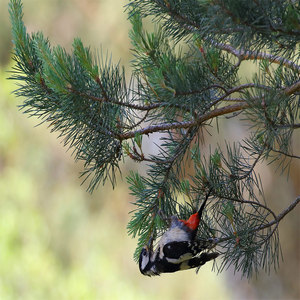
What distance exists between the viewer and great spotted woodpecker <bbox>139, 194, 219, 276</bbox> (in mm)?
749

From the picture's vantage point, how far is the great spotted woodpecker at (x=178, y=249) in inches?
29.5

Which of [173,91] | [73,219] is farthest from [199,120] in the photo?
[73,219]

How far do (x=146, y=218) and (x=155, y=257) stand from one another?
70 millimetres

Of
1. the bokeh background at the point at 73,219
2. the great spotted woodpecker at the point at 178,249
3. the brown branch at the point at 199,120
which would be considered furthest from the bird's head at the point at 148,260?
the bokeh background at the point at 73,219

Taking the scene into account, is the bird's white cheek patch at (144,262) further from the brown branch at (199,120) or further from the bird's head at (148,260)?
the brown branch at (199,120)

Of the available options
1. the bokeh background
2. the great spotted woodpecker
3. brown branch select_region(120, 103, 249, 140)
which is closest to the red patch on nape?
the great spotted woodpecker

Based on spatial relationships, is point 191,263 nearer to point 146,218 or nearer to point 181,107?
point 146,218

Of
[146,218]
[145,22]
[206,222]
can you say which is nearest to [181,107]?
[146,218]

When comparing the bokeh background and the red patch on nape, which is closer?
the red patch on nape

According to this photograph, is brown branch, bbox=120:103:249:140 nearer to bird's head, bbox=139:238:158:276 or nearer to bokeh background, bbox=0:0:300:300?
bird's head, bbox=139:238:158:276

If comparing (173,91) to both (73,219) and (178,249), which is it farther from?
(73,219)

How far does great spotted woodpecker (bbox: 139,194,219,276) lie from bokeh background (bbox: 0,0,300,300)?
2.02m

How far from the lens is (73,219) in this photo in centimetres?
298

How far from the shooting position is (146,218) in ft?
2.69
